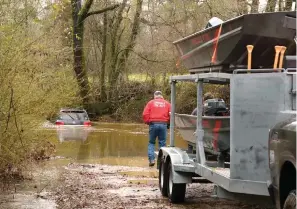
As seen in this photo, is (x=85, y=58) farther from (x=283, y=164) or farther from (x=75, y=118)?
(x=283, y=164)

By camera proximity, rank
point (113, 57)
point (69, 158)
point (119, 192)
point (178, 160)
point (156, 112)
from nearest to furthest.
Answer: point (178, 160) → point (119, 192) → point (156, 112) → point (69, 158) → point (113, 57)

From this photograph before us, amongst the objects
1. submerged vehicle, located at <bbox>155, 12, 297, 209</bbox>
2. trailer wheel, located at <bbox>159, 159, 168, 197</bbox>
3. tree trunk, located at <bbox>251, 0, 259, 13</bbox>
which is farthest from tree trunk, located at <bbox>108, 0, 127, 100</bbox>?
submerged vehicle, located at <bbox>155, 12, 297, 209</bbox>

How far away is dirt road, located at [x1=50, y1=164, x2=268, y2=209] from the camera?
9.06 m

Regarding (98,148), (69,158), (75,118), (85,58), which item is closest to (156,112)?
(69,158)

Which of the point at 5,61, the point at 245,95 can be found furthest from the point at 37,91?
the point at 245,95

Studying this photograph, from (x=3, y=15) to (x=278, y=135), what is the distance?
22.0ft

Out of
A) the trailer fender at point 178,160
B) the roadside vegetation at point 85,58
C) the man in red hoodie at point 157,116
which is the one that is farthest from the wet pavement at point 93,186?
the man in red hoodie at point 157,116

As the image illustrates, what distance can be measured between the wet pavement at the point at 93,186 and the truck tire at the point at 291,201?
4022 mm

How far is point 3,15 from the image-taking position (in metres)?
10.3

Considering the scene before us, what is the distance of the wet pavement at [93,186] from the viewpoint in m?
9.12

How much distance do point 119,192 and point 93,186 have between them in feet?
3.26

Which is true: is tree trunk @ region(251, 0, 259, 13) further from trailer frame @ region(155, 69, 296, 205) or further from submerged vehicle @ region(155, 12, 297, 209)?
submerged vehicle @ region(155, 12, 297, 209)

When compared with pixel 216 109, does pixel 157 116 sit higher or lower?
lower

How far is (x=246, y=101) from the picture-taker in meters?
6.37
